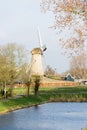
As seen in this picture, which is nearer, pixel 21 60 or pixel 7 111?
pixel 7 111

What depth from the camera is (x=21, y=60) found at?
61344 mm

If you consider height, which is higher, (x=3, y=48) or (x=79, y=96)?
(x=3, y=48)

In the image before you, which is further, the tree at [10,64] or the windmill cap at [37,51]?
Result: the windmill cap at [37,51]

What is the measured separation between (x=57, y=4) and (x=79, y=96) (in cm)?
4418

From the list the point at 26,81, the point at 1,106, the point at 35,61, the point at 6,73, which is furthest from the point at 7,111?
the point at 35,61

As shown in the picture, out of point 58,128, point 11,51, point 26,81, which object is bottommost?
point 58,128

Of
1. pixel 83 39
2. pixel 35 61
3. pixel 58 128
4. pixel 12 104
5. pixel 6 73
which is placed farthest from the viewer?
pixel 35 61

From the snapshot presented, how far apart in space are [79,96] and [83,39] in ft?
145

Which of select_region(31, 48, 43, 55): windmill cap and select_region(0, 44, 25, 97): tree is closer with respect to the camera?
select_region(0, 44, 25, 97): tree

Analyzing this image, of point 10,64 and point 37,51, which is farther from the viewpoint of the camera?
point 37,51

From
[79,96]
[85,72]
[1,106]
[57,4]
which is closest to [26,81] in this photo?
[79,96]

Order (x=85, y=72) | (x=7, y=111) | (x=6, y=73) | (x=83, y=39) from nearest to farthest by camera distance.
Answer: (x=83, y=39), (x=7, y=111), (x=6, y=73), (x=85, y=72)

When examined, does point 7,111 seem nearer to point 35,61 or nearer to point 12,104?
point 12,104

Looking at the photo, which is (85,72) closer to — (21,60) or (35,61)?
(35,61)
